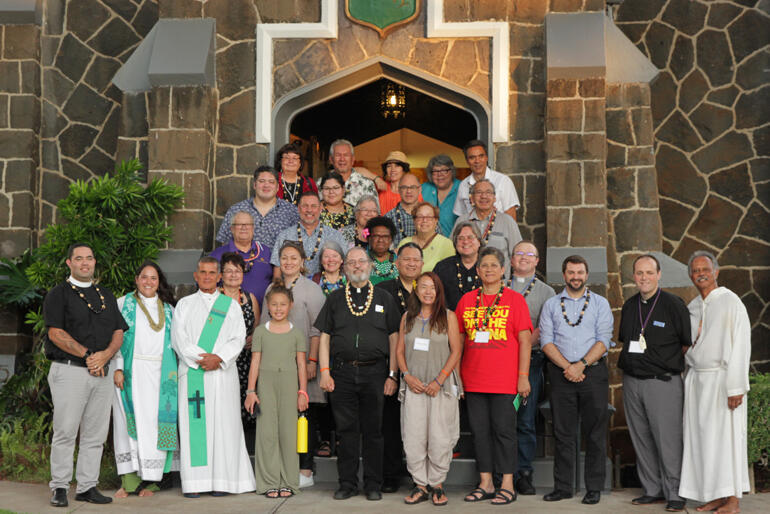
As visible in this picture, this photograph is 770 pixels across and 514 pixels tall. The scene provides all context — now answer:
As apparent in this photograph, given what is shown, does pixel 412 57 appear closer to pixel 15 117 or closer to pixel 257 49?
pixel 257 49

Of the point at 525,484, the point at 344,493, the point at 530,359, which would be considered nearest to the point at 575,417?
the point at 530,359

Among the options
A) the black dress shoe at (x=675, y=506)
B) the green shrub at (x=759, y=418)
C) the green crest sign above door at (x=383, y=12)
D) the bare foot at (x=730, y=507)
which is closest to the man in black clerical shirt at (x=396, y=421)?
the black dress shoe at (x=675, y=506)

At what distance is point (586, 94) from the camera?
8906mm

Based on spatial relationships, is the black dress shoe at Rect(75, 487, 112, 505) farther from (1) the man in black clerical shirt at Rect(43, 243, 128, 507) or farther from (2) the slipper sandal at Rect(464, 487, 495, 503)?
(2) the slipper sandal at Rect(464, 487, 495, 503)

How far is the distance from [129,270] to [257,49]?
8.79 ft

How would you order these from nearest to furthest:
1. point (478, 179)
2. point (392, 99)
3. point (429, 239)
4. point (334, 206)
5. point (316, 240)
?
point (429, 239)
point (316, 240)
point (334, 206)
point (478, 179)
point (392, 99)

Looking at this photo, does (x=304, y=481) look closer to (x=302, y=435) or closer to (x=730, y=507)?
(x=302, y=435)

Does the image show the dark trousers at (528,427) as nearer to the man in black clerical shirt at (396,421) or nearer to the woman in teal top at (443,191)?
the man in black clerical shirt at (396,421)

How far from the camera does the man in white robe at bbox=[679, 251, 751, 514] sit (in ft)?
21.4

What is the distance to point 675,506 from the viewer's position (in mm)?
6664

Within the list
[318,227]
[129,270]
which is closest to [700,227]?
[318,227]

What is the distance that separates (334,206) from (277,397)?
6.70 ft

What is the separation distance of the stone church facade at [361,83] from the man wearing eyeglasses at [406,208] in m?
1.27

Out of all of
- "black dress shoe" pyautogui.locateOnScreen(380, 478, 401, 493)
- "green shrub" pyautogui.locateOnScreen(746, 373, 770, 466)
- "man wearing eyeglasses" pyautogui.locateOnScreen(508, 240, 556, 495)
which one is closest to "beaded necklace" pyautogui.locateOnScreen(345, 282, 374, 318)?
"man wearing eyeglasses" pyautogui.locateOnScreen(508, 240, 556, 495)
